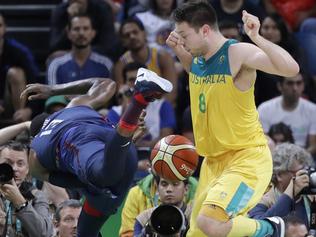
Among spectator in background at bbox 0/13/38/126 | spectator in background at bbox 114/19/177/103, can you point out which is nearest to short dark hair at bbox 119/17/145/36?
spectator in background at bbox 114/19/177/103

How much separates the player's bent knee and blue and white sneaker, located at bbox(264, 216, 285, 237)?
24.0 inches

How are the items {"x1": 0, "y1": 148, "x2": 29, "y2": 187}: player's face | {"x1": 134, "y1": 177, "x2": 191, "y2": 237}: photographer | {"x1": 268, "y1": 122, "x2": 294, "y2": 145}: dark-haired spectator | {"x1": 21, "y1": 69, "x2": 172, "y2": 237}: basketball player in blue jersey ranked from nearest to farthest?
{"x1": 21, "y1": 69, "x2": 172, "y2": 237}: basketball player in blue jersey
{"x1": 134, "y1": 177, "x2": 191, "y2": 237}: photographer
{"x1": 0, "y1": 148, "x2": 29, "y2": 187}: player's face
{"x1": 268, "y1": 122, "x2": 294, "y2": 145}: dark-haired spectator

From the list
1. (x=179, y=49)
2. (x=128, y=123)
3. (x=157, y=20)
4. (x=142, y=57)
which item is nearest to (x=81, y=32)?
(x=142, y=57)

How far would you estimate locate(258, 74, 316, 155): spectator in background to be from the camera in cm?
1384

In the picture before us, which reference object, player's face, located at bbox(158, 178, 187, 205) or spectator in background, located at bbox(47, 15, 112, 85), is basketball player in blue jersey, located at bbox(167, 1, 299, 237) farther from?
spectator in background, located at bbox(47, 15, 112, 85)

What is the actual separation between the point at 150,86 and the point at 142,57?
5578mm

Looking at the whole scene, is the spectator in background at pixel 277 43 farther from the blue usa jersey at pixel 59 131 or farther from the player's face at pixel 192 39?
the player's face at pixel 192 39

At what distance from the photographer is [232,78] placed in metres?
9.35

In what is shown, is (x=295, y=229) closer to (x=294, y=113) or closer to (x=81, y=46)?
(x=294, y=113)

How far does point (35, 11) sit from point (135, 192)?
5.48 meters

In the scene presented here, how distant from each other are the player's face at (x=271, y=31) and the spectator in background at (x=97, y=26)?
1.86 m

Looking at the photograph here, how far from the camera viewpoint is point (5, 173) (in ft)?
32.3

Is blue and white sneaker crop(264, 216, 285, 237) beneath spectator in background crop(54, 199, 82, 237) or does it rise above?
above

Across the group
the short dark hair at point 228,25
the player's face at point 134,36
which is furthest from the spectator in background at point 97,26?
the short dark hair at point 228,25
